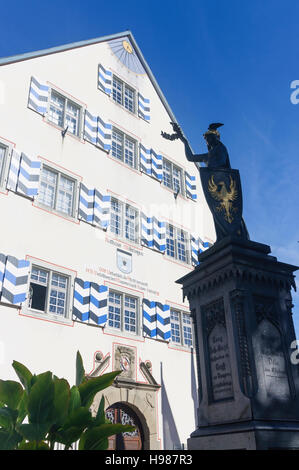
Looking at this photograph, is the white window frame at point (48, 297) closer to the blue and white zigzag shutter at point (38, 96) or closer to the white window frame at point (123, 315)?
the white window frame at point (123, 315)

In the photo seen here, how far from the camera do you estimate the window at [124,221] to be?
13.7m

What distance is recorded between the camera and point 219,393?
5.36m

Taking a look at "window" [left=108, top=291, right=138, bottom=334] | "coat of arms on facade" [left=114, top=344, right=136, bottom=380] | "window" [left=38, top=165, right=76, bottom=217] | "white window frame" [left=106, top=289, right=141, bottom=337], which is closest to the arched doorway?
"coat of arms on facade" [left=114, top=344, right=136, bottom=380]

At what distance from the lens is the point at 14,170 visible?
36.9 feet

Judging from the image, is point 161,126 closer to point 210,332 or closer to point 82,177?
point 82,177

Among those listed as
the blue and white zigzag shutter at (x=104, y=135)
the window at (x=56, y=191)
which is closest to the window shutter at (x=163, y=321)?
the window at (x=56, y=191)

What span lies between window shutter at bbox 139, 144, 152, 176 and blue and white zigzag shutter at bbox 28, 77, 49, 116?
4.21m

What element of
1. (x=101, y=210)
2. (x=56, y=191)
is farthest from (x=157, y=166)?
(x=56, y=191)

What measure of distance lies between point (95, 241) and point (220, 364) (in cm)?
770

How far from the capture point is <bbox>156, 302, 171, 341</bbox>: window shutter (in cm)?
1319

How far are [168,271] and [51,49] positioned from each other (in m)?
8.71

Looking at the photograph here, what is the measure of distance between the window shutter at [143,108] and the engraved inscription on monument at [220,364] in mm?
12677

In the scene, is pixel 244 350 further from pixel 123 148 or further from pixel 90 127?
pixel 123 148
